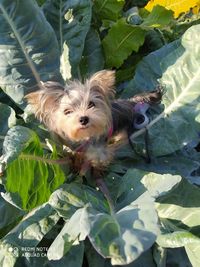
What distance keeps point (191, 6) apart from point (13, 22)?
40.8 inches

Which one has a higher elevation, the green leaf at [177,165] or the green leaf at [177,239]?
the green leaf at [177,239]

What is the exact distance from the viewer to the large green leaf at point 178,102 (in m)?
1.93

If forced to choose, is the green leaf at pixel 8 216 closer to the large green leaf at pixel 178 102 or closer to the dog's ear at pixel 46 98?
the dog's ear at pixel 46 98

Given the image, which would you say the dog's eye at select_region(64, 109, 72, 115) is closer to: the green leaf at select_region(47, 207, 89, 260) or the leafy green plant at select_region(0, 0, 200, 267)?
the leafy green plant at select_region(0, 0, 200, 267)

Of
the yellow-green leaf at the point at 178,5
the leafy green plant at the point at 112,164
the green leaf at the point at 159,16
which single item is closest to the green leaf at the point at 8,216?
the leafy green plant at the point at 112,164

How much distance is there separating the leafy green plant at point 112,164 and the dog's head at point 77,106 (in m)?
0.10

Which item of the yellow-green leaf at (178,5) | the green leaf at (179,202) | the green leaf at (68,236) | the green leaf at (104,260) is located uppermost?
the yellow-green leaf at (178,5)

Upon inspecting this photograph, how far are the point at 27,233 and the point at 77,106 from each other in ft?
1.50

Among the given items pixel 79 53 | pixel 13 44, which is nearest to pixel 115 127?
pixel 79 53

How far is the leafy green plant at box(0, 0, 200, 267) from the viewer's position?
151 centimetres

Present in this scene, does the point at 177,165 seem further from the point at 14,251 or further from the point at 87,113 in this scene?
the point at 14,251

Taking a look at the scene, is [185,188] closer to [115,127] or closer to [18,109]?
[115,127]

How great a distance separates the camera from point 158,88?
203 cm

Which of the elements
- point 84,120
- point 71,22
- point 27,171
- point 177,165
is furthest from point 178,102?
point 27,171
